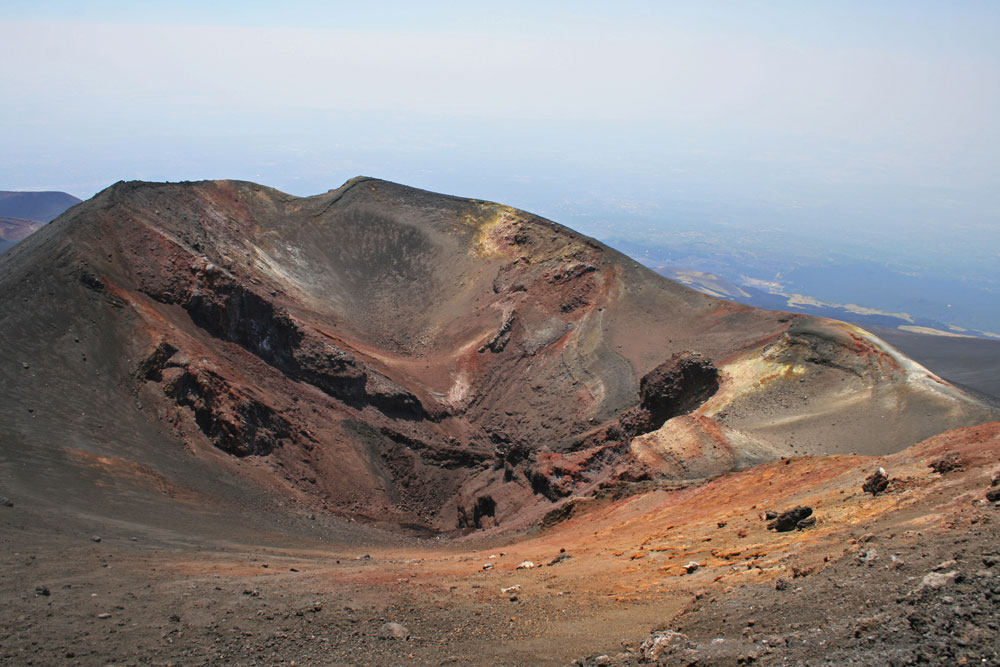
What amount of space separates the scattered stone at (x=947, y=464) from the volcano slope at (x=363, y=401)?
3861 millimetres

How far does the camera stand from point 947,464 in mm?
13109

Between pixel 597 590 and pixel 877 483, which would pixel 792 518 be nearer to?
pixel 877 483

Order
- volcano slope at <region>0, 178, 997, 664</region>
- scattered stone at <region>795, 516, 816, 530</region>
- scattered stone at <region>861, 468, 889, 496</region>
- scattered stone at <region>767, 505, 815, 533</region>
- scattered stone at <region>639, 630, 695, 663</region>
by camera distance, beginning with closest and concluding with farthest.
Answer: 1. scattered stone at <region>639, 630, 695, 663</region>
2. scattered stone at <region>795, 516, 816, 530</region>
3. scattered stone at <region>767, 505, 815, 533</region>
4. scattered stone at <region>861, 468, 889, 496</region>
5. volcano slope at <region>0, 178, 997, 664</region>

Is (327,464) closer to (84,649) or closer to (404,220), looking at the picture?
(84,649)

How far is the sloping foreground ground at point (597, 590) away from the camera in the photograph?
313 inches

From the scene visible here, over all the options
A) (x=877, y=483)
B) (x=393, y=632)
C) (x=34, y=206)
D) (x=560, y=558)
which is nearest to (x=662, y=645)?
(x=393, y=632)

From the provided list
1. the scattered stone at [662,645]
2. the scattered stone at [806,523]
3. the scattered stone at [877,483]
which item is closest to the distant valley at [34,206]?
the scattered stone at [806,523]

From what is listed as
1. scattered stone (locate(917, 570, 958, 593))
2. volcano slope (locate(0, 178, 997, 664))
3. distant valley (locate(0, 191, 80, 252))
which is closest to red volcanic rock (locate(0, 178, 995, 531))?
volcano slope (locate(0, 178, 997, 664))

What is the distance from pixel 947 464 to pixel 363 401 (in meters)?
27.4

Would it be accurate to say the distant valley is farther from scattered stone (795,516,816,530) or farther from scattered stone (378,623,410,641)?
scattered stone (795,516,816,530)

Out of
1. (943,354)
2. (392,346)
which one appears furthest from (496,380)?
(943,354)

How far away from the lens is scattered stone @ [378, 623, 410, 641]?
10.8 metres

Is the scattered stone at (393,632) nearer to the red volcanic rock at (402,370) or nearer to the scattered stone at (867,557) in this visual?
the scattered stone at (867,557)

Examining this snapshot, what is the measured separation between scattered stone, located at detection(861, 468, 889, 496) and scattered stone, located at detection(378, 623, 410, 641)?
373 inches
